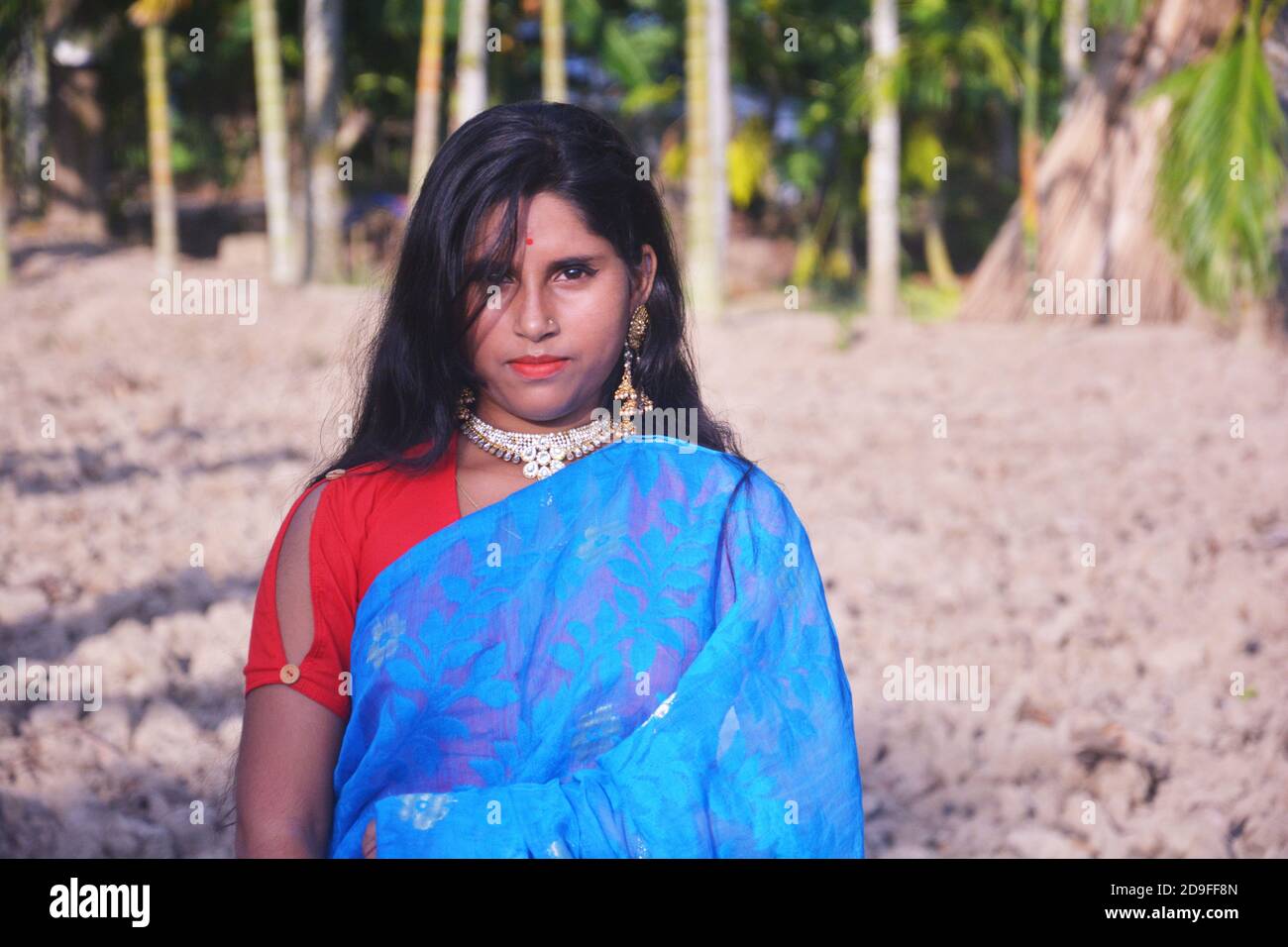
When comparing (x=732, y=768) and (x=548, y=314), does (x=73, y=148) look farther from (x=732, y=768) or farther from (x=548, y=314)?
(x=732, y=768)

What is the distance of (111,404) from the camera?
830 cm

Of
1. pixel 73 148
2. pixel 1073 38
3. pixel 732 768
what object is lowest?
pixel 732 768

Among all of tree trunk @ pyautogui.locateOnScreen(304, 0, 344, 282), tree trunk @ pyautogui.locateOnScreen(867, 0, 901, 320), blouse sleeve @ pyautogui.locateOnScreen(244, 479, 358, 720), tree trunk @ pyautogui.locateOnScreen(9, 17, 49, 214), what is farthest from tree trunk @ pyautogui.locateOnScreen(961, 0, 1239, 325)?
tree trunk @ pyautogui.locateOnScreen(9, 17, 49, 214)

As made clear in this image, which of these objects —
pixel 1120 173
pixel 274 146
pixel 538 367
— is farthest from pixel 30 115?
pixel 538 367

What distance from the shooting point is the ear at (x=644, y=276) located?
73.3 inches

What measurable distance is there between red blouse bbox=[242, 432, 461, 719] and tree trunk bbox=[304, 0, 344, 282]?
12.7 meters

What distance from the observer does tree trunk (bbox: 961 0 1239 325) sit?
34.2 feet

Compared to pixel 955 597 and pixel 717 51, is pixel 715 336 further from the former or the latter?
pixel 955 597

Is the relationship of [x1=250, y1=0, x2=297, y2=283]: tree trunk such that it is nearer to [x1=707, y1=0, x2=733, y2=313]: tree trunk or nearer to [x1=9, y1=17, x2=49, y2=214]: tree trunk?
[x1=707, y1=0, x2=733, y2=313]: tree trunk

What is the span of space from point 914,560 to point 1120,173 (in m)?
6.67

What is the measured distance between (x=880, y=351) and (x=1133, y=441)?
3.10 meters

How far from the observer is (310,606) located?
167 cm

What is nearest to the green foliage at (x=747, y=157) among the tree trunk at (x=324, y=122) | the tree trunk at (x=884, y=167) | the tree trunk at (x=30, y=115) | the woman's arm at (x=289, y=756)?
the tree trunk at (x=324, y=122)
